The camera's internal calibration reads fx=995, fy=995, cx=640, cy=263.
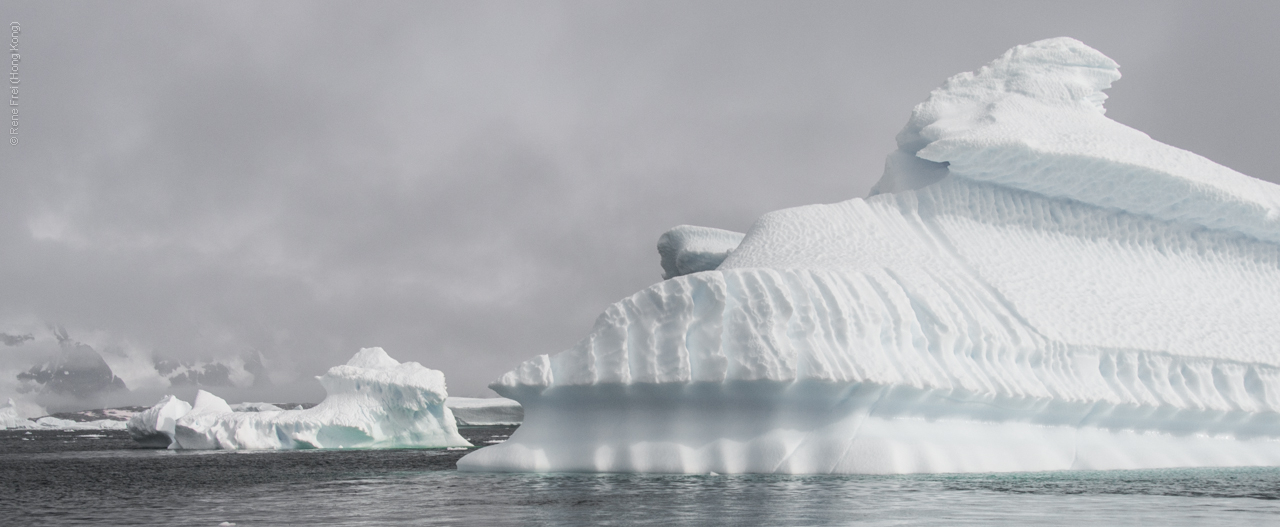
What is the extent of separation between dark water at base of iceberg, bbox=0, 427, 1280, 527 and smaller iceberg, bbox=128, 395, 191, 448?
54.2ft

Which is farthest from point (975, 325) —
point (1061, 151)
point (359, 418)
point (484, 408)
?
point (484, 408)

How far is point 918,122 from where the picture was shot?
19.9 metres

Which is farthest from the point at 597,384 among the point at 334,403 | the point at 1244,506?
the point at 334,403

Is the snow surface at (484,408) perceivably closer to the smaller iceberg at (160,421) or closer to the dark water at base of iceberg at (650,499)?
the smaller iceberg at (160,421)

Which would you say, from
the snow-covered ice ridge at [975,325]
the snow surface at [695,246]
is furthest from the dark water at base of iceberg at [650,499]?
the snow surface at [695,246]

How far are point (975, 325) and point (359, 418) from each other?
16.9 meters

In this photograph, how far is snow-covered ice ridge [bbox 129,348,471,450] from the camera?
85.1ft

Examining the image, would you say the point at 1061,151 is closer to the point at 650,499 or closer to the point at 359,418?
the point at 650,499

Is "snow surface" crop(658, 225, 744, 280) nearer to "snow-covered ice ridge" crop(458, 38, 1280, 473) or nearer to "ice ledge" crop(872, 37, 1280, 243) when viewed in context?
"ice ledge" crop(872, 37, 1280, 243)

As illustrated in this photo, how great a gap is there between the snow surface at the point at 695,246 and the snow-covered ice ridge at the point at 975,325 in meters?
5.03

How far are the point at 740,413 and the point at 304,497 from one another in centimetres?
550

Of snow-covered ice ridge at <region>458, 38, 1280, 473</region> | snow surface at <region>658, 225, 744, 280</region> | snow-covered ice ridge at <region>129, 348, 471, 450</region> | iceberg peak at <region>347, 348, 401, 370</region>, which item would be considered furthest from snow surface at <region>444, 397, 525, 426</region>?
snow-covered ice ridge at <region>458, 38, 1280, 473</region>

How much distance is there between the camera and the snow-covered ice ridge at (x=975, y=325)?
513 inches

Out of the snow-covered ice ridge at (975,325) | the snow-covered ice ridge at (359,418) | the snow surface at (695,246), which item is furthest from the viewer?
the snow-covered ice ridge at (359,418)
